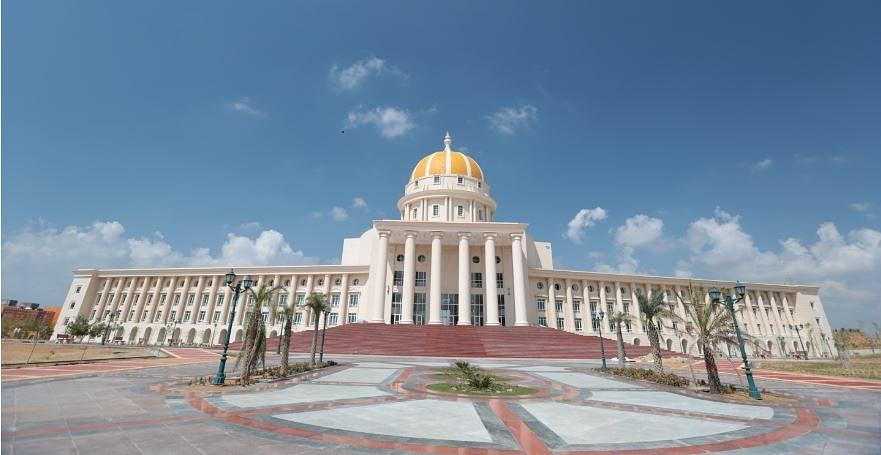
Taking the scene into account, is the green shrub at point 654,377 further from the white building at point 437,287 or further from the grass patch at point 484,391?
the white building at point 437,287

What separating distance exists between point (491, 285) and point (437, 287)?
658cm

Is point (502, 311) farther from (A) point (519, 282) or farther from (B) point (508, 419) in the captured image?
(B) point (508, 419)

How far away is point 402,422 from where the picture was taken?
25.2ft

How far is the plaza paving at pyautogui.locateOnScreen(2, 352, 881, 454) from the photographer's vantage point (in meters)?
6.15

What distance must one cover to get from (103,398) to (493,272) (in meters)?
39.3

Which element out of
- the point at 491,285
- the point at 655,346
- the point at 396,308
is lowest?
the point at 655,346

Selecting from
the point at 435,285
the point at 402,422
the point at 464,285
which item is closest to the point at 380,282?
the point at 435,285

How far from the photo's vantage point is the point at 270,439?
6.37m

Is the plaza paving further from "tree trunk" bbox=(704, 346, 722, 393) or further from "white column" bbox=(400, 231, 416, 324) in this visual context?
"white column" bbox=(400, 231, 416, 324)

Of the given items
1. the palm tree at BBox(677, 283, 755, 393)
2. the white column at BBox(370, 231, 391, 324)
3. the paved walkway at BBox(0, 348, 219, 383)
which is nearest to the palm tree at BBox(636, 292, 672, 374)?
the palm tree at BBox(677, 283, 755, 393)

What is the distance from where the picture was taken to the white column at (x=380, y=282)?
141 ft

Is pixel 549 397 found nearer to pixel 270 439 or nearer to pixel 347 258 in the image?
pixel 270 439

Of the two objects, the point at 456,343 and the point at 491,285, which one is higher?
the point at 491,285

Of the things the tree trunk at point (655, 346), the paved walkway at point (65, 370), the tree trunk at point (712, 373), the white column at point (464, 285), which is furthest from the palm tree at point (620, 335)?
the paved walkway at point (65, 370)
